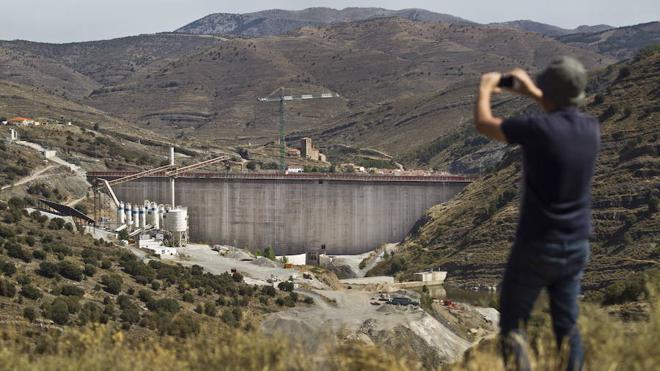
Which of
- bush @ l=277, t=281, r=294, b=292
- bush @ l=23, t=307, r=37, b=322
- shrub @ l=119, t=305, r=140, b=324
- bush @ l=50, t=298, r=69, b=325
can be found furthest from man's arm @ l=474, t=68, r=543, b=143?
bush @ l=277, t=281, r=294, b=292

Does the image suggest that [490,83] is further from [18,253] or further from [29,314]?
[18,253]

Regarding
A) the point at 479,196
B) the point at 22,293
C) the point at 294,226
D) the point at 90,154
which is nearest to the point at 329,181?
the point at 294,226

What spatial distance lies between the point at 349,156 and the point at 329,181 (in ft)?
Result: 290

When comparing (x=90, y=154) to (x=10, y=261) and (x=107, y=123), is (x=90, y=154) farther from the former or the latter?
(x=10, y=261)

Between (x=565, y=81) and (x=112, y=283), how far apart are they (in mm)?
51660

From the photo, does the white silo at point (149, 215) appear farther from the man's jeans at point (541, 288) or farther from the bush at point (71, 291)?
the man's jeans at point (541, 288)

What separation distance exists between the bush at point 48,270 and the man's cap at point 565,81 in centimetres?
5168

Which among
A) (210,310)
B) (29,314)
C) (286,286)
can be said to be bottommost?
(286,286)

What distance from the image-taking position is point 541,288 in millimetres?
8445

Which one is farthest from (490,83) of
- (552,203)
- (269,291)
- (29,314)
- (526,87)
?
(269,291)

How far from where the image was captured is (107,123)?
616 feet

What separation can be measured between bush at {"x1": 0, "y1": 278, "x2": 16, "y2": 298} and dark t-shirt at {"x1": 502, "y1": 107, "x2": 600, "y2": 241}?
41817 mm

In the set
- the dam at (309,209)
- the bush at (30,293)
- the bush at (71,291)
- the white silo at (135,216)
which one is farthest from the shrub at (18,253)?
the dam at (309,209)

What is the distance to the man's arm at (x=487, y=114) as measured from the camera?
27.6ft
